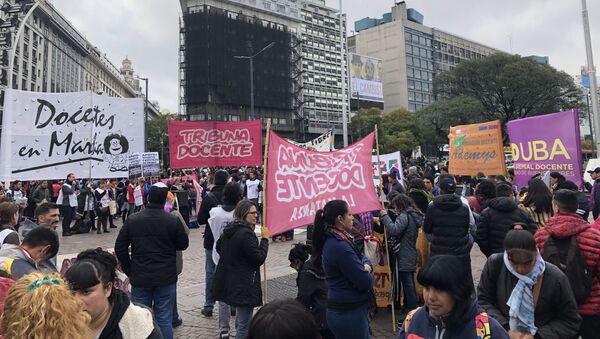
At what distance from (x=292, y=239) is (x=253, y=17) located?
72.4 m

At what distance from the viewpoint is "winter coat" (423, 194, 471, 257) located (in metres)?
4.71

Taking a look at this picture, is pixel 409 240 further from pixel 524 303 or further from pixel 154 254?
pixel 154 254

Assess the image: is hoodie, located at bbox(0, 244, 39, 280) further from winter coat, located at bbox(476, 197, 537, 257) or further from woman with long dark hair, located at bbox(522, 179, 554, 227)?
woman with long dark hair, located at bbox(522, 179, 554, 227)

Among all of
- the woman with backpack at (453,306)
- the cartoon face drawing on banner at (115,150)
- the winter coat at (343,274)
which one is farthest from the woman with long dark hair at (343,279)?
the cartoon face drawing on banner at (115,150)

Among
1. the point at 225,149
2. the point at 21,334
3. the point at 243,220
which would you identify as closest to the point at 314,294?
→ the point at 243,220

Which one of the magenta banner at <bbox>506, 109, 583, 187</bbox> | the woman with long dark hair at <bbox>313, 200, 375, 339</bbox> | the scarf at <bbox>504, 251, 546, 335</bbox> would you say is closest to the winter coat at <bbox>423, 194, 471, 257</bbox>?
the woman with long dark hair at <bbox>313, 200, 375, 339</bbox>

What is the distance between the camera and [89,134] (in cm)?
781

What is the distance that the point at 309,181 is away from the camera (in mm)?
4766

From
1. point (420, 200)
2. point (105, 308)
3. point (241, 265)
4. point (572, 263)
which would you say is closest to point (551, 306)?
point (572, 263)

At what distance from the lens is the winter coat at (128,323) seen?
217 cm

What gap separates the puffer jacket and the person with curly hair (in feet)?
10.6

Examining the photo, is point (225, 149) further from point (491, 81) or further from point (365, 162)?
point (491, 81)

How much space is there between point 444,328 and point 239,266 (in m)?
2.43

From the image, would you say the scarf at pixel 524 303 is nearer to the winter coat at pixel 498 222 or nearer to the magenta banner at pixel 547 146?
the winter coat at pixel 498 222
